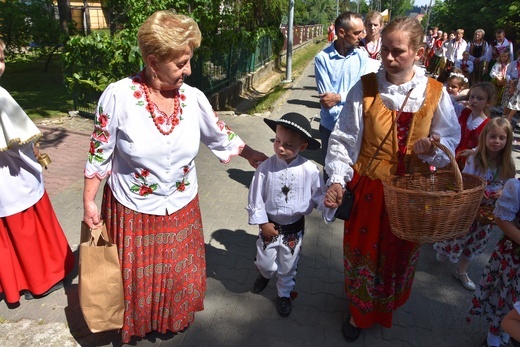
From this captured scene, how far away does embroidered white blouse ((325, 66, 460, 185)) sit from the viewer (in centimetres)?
233

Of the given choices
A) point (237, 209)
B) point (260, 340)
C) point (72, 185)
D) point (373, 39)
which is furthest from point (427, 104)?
point (72, 185)

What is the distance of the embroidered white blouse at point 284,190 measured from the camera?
2695mm

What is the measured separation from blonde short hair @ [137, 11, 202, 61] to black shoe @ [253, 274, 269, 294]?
1960 millimetres

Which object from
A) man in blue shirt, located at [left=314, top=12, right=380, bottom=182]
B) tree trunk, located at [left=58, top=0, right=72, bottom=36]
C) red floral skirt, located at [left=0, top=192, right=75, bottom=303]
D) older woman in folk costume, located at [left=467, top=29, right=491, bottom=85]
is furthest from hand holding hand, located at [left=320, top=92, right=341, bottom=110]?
tree trunk, located at [left=58, top=0, right=72, bottom=36]

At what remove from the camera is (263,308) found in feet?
10.2

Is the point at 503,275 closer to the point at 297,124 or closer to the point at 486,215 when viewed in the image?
the point at 486,215

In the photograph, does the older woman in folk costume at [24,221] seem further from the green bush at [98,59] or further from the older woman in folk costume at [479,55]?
the older woman in folk costume at [479,55]

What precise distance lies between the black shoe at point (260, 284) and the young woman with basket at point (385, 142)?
0.89m

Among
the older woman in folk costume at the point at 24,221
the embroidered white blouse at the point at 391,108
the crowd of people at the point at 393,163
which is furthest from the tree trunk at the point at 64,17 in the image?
the embroidered white blouse at the point at 391,108

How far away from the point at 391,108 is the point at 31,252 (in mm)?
2689

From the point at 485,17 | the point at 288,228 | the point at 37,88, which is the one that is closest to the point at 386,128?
the point at 288,228

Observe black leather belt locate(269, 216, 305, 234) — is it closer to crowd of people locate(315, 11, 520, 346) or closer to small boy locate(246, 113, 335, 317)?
small boy locate(246, 113, 335, 317)

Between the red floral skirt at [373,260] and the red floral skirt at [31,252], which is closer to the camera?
the red floral skirt at [373,260]

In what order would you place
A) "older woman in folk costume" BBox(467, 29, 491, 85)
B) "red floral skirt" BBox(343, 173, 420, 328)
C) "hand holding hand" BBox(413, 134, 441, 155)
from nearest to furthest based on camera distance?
1. "hand holding hand" BBox(413, 134, 441, 155)
2. "red floral skirt" BBox(343, 173, 420, 328)
3. "older woman in folk costume" BBox(467, 29, 491, 85)
